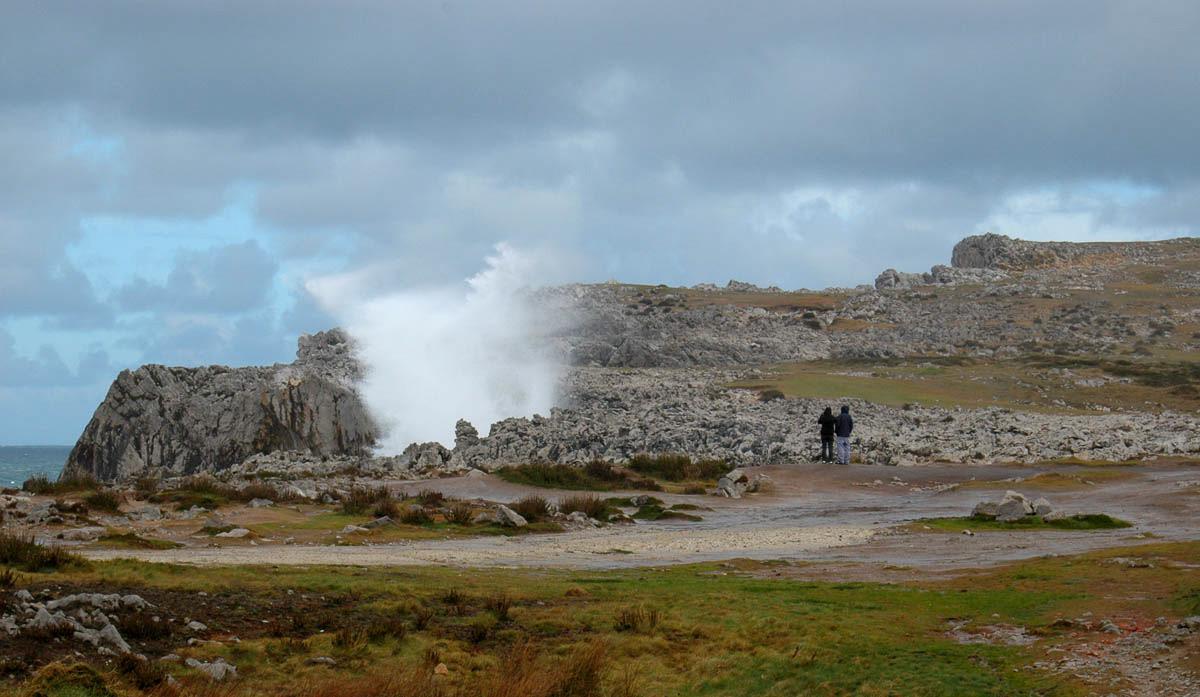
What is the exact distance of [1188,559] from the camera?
16.3 meters

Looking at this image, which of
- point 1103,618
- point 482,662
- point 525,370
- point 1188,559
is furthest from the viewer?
point 525,370

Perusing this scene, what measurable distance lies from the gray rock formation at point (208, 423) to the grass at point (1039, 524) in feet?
96.5

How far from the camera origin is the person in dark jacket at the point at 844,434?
38.2 meters

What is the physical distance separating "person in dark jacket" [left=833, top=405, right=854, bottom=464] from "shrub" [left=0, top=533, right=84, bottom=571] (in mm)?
27387

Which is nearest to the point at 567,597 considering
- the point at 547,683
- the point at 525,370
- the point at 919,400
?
the point at 547,683

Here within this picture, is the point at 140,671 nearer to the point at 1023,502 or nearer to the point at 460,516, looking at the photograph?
the point at 460,516

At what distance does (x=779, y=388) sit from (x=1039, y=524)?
31044 millimetres

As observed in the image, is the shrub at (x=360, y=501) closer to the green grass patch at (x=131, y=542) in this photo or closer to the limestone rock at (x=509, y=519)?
the limestone rock at (x=509, y=519)

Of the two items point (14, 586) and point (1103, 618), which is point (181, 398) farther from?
point (1103, 618)

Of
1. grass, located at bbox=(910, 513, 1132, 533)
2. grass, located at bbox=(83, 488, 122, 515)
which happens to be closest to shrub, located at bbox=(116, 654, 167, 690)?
grass, located at bbox=(83, 488, 122, 515)

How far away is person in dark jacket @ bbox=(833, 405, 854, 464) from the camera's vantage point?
3816 centimetres

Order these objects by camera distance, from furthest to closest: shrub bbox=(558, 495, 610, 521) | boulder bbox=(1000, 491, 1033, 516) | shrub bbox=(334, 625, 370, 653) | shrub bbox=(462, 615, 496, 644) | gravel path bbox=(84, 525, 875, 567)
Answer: shrub bbox=(558, 495, 610, 521), boulder bbox=(1000, 491, 1033, 516), gravel path bbox=(84, 525, 875, 567), shrub bbox=(462, 615, 496, 644), shrub bbox=(334, 625, 370, 653)

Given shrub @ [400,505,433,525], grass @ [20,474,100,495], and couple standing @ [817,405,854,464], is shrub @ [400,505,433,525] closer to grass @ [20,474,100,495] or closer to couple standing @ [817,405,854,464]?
grass @ [20,474,100,495]

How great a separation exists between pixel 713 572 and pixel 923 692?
24.0 ft
